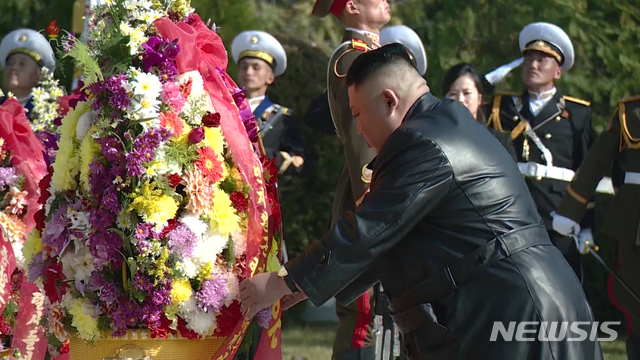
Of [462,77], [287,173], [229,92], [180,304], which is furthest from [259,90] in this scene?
[180,304]

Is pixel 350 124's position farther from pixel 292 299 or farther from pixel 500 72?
pixel 500 72

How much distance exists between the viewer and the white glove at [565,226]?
764cm

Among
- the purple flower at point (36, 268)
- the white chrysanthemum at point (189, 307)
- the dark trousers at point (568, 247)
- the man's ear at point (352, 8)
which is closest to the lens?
the white chrysanthemum at point (189, 307)

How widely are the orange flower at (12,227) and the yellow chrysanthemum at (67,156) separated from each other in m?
1.49

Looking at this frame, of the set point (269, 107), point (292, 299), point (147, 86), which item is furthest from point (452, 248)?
point (269, 107)

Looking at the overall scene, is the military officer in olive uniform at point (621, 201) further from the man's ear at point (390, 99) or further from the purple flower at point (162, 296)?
the purple flower at point (162, 296)

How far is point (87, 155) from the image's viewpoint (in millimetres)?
4316

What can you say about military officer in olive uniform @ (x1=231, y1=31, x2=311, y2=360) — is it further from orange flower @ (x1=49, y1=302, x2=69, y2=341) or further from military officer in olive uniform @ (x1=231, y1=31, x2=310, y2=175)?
orange flower @ (x1=49, y1=302, x2=69, y2=341)

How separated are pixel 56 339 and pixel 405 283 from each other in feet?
5.13

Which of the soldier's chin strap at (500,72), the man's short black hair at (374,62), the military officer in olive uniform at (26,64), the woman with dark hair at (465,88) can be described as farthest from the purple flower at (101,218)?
the soldier's chin strap at (500,72)

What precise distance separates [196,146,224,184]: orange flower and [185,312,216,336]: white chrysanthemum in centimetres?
53

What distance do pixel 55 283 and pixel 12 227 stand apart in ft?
5.16

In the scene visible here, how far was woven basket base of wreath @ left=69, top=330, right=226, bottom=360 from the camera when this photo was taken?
4.30 meters

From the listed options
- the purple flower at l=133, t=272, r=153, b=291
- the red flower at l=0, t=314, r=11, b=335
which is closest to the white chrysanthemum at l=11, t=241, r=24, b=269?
the red flower at l=0, t=314, r=11, b=335
